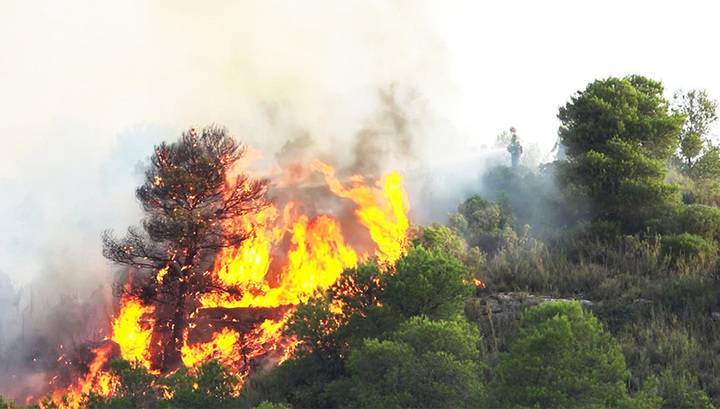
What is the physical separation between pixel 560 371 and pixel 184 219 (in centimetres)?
1677

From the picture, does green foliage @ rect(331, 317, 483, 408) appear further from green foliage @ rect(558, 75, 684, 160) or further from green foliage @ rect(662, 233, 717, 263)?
green foliage @ rect(558, 75, 684, 160)

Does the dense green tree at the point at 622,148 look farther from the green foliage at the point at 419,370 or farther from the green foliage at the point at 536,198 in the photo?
the green foliage at the point at 419,370

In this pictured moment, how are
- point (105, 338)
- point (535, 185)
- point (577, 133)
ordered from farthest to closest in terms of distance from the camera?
point (535, 185), point (105, 338), point (577, 133)

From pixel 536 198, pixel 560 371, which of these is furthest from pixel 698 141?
pixel 560 371

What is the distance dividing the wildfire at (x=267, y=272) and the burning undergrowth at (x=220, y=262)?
43mm

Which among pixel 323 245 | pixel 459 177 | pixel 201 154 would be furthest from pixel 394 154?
pixel 201 154

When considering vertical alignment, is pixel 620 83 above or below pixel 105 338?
above

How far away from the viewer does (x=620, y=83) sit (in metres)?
24.3

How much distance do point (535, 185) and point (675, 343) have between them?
16.7 metres

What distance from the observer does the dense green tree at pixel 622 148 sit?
73.4 ft

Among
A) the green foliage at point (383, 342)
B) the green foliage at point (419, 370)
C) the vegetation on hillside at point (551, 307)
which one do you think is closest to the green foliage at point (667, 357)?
the vegetation on hillside at point (551, 307)

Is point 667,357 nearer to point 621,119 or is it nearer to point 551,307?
point 551,307

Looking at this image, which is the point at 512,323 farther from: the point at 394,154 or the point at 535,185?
the point at 394,154

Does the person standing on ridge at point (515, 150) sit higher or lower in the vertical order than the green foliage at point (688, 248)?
higher
